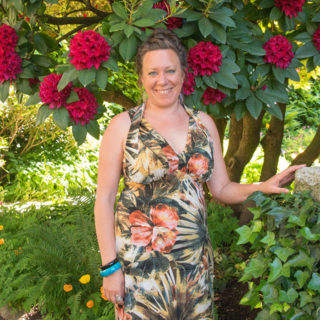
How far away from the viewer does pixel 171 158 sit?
5.75 ft

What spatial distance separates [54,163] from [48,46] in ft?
13.2

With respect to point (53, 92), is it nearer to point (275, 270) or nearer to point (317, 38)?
point (275, 270)

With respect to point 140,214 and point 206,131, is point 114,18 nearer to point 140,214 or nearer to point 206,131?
point 206,131

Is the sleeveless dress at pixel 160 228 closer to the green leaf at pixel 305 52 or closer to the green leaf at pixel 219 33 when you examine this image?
the green leaf at pixel 219 33

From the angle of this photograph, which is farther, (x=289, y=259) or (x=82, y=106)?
(x=82, y=106)

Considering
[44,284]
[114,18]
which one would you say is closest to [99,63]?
[114,18]

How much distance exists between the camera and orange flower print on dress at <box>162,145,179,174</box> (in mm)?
1754


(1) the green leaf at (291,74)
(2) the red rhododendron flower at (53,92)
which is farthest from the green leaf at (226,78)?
(2) the red rhododendron flower at (53,92)

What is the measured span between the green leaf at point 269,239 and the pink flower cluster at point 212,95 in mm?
891

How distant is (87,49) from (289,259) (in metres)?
1.11

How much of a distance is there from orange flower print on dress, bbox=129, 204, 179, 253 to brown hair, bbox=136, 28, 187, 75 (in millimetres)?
615

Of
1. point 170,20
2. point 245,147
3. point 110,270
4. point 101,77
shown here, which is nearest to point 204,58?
point 170,20

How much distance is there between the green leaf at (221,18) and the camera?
1.90 metres

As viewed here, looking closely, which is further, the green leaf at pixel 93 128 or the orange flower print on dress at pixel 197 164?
the green leaf at pixel 93 128
